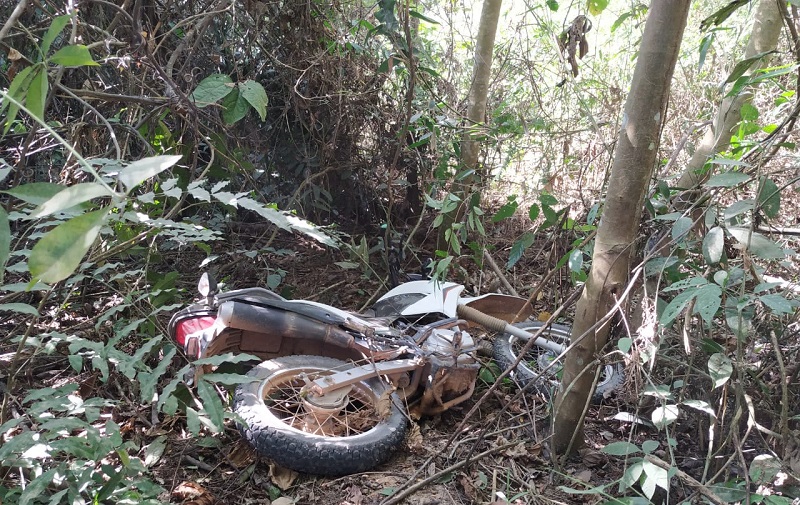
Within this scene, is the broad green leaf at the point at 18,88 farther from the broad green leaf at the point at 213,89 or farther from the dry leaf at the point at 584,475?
the dry leaf at the point at 584,475

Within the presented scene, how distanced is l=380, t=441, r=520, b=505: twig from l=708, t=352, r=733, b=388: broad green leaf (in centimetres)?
100

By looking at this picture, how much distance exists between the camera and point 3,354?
9.84 ft

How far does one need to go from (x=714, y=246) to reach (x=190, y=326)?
238cm

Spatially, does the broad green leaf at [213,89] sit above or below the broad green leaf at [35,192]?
above

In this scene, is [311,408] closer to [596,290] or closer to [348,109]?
[596,290]

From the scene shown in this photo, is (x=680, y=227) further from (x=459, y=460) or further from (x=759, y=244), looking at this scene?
(x=459, y=460)

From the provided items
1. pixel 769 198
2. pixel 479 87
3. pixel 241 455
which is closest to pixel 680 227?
pixel 769 198

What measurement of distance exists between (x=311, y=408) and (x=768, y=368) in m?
1.98

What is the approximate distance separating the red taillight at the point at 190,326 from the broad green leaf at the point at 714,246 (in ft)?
7.23

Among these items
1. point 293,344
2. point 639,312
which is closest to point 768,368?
point 639,312

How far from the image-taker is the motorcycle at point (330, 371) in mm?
2463

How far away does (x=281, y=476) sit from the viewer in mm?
2508

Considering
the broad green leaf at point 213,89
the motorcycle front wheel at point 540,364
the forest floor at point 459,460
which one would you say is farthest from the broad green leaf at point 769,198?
the broad green leaf at point 213,89

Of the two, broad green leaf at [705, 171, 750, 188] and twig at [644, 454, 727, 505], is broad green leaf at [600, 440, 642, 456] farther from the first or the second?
broad green leaf at [705, 171, 750, 188]
